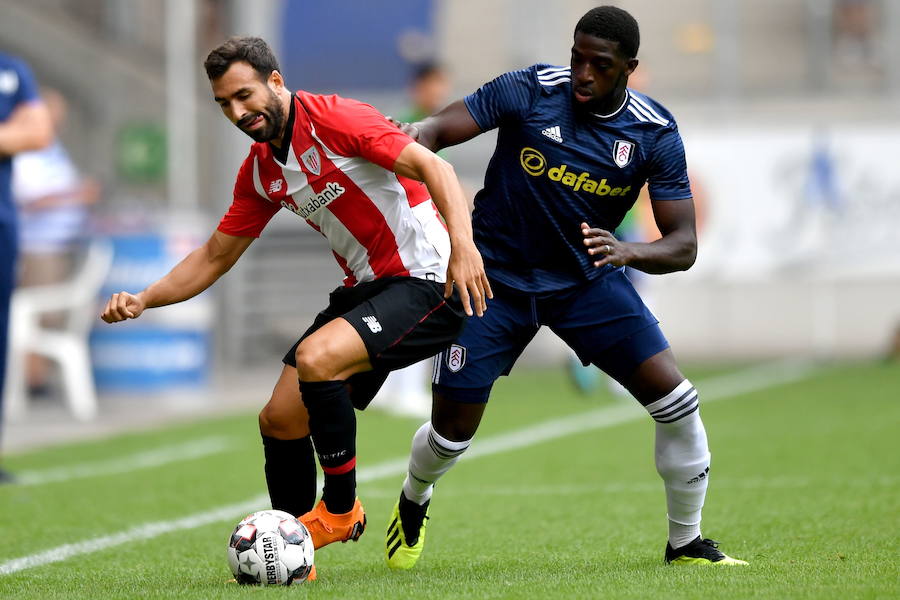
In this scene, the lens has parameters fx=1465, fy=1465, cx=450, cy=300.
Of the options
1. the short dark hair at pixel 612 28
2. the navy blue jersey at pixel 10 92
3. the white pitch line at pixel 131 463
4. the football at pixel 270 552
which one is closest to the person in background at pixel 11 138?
the navy blue jersey at pixel 10 92

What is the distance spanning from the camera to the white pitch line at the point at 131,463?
854cm

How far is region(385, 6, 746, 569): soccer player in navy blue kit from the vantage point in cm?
510

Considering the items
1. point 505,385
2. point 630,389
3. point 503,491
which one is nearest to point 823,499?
point 503,491

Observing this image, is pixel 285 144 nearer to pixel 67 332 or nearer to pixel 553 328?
pixel 553 328

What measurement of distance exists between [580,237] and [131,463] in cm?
477

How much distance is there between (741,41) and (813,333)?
469 centimetres

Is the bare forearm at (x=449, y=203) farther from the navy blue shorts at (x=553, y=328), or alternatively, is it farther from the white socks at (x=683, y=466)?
the white socks at (x=683, y=466)

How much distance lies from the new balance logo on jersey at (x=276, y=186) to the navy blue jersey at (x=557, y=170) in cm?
71

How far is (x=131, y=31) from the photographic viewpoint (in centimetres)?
1895

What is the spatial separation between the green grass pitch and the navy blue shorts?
0.70 metres

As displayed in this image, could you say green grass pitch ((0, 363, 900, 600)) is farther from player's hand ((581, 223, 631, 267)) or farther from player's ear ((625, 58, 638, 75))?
player's ear ((625, 58, 638, 75))

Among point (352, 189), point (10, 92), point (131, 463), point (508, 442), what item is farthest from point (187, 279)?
point (508, 442)

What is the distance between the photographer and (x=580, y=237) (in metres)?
5.34

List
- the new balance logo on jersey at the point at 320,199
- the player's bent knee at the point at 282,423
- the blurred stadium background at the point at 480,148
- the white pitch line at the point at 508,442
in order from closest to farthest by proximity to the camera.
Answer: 1. the new balance logo on jersey at the point at 320,199
2. the player's bent knee at the point at 282,423
3. the white pitch line at the point at 508,442
4. the blurred stadium background at the point at 480,148
